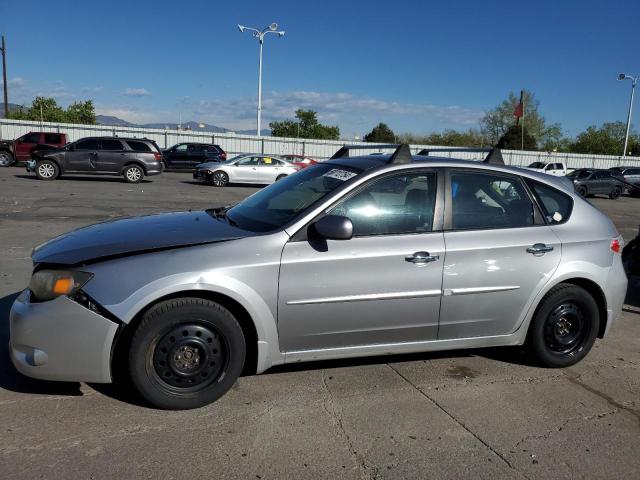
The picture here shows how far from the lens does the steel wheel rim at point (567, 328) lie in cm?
408

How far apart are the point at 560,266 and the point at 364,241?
161 cm

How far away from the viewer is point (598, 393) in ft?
12.4

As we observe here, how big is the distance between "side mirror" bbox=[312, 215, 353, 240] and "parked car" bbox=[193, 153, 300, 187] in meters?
18.6

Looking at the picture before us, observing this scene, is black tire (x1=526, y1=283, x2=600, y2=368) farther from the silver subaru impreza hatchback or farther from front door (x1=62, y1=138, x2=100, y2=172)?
front door (x1=62, y1=138, x2=100, y2=172)

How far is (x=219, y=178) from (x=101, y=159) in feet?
15.1

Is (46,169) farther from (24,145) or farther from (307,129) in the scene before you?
(307,129)

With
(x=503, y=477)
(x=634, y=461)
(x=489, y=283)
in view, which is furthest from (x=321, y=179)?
(x=634, y=461)

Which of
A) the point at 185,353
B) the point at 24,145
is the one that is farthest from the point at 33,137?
the point at 185,353

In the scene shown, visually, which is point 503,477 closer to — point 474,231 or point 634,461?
point 634,461

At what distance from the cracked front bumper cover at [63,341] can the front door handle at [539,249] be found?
2.92m

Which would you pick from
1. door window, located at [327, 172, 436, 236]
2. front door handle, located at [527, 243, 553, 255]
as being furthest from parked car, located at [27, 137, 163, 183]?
front door handle, located at [527, 243, 553, 255]

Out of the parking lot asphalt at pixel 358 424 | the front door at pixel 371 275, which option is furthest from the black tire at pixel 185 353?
the front door at pixel 371 275

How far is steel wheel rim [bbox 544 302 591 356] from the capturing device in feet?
13.4

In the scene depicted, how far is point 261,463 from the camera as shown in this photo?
2736mm
